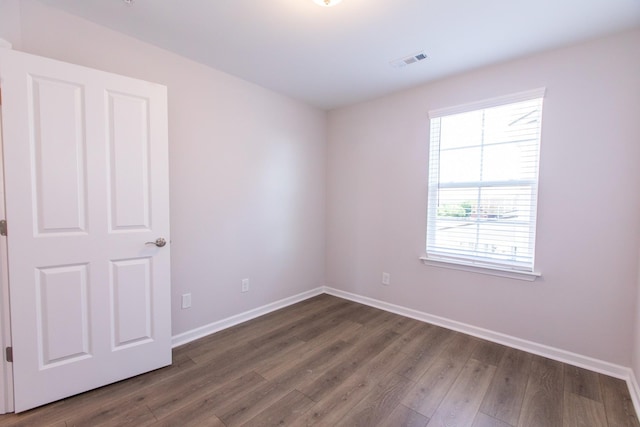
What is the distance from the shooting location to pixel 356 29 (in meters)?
1.97

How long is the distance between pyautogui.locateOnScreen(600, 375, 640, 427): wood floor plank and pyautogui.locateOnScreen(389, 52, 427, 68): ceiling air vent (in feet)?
8.93

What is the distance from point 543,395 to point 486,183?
5.34 ft

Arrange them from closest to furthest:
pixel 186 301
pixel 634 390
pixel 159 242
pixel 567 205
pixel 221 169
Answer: pixel 634 390 < pixel 159 242 < pixel 567 205 < pixel 186 301 < pixel 221 169

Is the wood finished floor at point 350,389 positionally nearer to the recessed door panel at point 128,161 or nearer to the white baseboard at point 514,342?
the white baseboard at point 514,342

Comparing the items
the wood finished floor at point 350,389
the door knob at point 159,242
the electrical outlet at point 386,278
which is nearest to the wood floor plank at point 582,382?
the wood finished floor at point 350,389

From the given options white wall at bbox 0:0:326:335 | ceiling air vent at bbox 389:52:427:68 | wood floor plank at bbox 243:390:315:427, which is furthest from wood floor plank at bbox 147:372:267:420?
ceiling air vent at bbox 389:52:427:68

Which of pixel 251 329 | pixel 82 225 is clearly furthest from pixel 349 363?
pixel 82 225

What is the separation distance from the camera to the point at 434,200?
113 inches

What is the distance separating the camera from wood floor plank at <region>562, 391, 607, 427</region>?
5.23 ft

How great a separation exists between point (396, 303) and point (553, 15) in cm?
275

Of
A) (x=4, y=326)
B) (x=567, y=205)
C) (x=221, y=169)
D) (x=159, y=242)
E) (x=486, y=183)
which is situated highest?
(x=221, y=169)

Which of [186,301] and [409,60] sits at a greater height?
[409,60]

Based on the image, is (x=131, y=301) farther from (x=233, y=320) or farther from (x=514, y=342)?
(x=514, y=342)

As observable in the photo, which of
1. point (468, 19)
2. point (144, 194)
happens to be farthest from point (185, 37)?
point (468, 19)
